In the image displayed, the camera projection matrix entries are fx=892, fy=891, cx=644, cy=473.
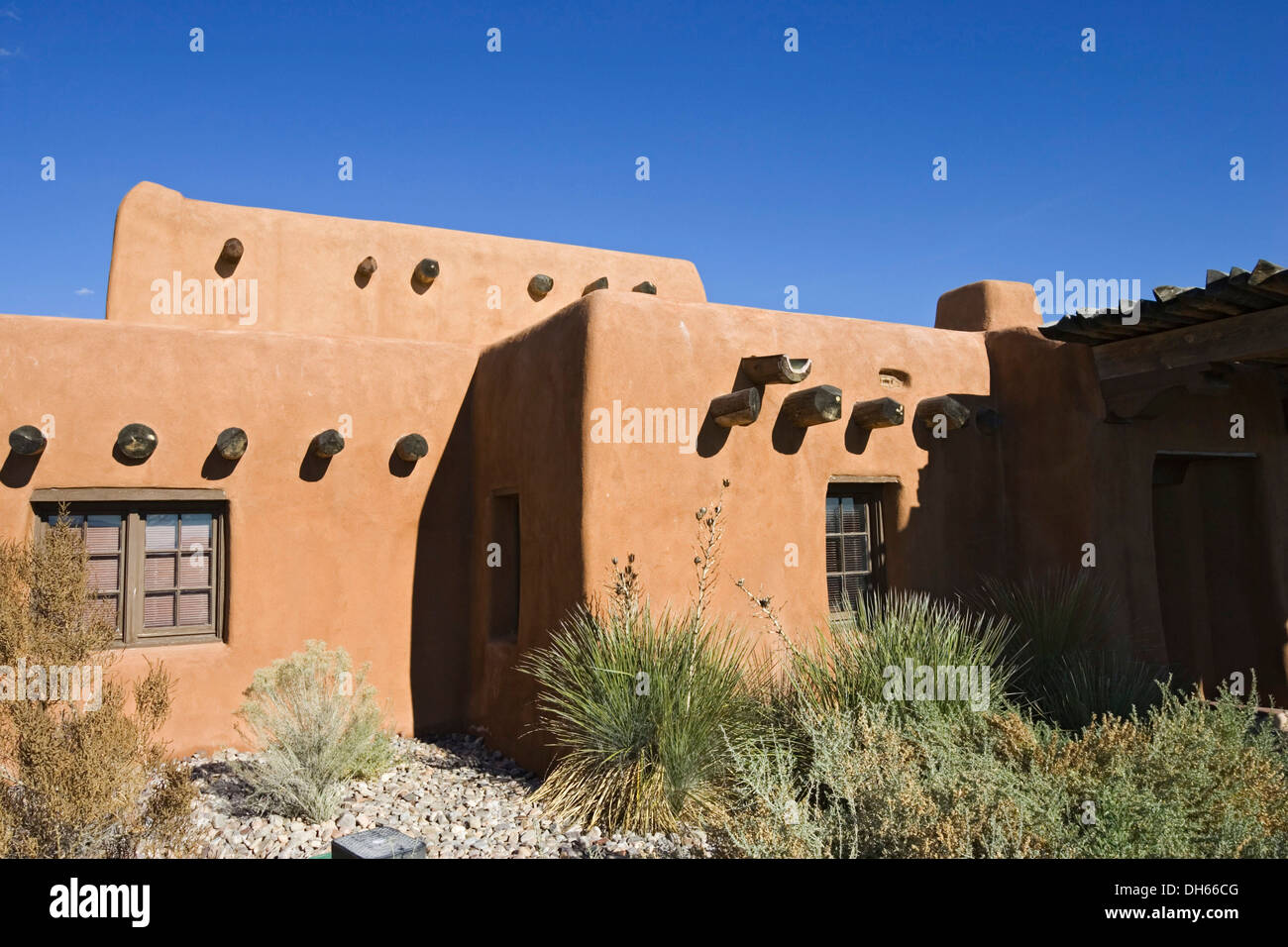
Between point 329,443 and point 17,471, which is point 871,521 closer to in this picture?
point 329,443

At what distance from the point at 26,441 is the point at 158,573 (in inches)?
57.9

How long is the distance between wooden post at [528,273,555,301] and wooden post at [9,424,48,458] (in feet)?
18.9

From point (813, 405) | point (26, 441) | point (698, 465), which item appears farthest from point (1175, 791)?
point (26, 441)

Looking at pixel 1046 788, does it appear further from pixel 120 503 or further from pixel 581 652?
pixel 120 503

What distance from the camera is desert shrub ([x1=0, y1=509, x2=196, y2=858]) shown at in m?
3.94

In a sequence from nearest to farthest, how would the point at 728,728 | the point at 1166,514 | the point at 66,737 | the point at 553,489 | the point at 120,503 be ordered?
the point at 66,737, the point at 728,728, the point at 553,489, the point at 120,503, the point at 1166,514

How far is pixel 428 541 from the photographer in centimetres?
867

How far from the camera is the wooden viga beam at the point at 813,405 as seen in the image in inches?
281

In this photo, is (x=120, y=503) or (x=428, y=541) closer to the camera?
(x=120, y=503)

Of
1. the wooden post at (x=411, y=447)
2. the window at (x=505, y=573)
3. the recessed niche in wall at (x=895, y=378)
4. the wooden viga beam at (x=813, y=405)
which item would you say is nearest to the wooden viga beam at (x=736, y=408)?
the wooden viga beam at (x=813, y=405)

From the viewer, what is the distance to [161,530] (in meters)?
7.77
